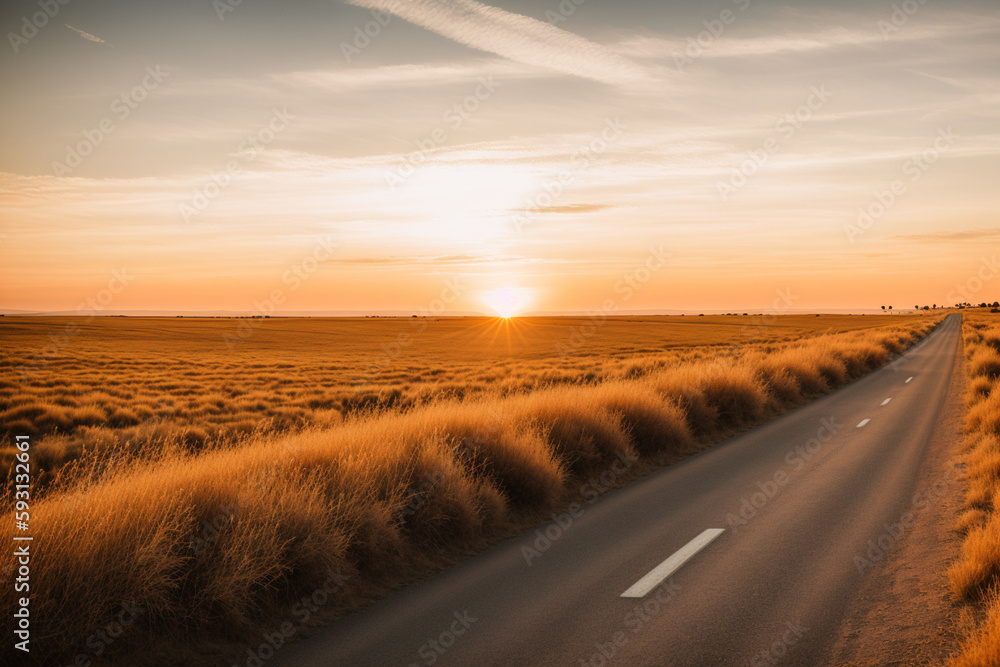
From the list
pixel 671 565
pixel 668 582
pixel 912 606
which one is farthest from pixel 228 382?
pixel 912 606

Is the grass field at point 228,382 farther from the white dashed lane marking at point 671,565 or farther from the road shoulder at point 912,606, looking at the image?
the road shoulder at point 912,606

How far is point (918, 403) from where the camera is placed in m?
18.0

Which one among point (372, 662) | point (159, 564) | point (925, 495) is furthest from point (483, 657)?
point (925, 495)

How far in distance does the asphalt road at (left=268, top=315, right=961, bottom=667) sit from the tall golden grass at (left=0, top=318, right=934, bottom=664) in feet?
1.89

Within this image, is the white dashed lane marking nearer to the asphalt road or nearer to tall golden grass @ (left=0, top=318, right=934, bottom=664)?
the asphalt road

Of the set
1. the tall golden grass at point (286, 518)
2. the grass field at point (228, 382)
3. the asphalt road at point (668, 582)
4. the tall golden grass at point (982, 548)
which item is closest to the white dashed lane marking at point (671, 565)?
the asphalt road at point (668, 582)

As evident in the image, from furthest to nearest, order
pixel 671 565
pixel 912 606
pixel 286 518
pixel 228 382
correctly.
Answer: pixel 228 382, pixel 671 565, pixel 286 518, pixel 912 606

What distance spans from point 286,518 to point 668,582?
136 inches

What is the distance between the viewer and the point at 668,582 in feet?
18.1

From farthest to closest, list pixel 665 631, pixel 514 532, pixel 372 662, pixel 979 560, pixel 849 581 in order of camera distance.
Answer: pixel 514 532
pixel 849 581
pixel 979 560
pixel 665 631
pixel 372 662

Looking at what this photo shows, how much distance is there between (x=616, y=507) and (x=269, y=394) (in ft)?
77.7

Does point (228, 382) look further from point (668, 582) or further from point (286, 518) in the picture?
point (668, 582)

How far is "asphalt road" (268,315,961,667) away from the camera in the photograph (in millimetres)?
4441

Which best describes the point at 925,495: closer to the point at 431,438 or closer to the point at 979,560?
the point at 979,560
